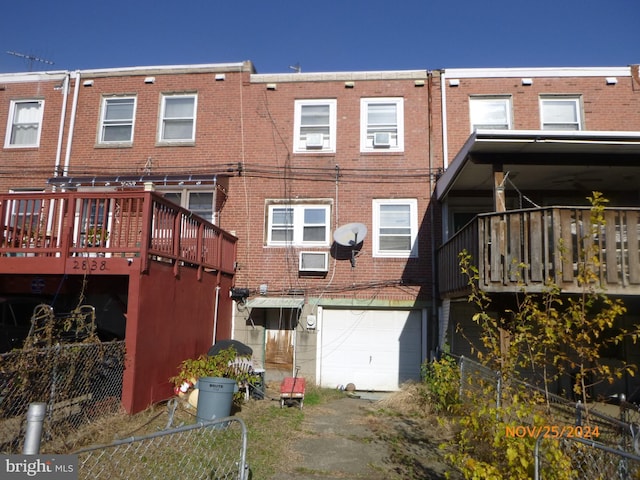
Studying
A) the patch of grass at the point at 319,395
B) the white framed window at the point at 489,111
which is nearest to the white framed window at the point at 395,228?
the white framed window at the point at 489,111

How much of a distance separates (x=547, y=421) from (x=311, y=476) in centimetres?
286

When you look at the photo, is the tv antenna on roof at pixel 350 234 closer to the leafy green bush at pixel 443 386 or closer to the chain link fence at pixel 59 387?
the leafy green bush at pixel 443 386

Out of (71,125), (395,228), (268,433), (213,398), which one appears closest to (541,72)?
(395,228)

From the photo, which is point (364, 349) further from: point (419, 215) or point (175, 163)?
point (175, 163)

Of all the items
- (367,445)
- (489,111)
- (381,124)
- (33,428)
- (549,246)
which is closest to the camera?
(33,428)

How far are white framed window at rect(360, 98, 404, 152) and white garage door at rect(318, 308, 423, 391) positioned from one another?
14.1 ft

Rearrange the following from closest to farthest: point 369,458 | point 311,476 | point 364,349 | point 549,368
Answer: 1. point 311,476
2. point 369,458
3. point 549,368
4. point 364,349

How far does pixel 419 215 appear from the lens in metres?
11.9

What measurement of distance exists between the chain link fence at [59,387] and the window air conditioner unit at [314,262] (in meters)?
5.46

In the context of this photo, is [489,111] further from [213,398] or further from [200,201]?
[213,398]

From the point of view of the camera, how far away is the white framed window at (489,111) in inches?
475

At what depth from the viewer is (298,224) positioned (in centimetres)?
1214

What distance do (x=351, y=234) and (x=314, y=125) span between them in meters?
3.28

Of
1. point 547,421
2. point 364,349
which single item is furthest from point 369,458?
point 364,349
